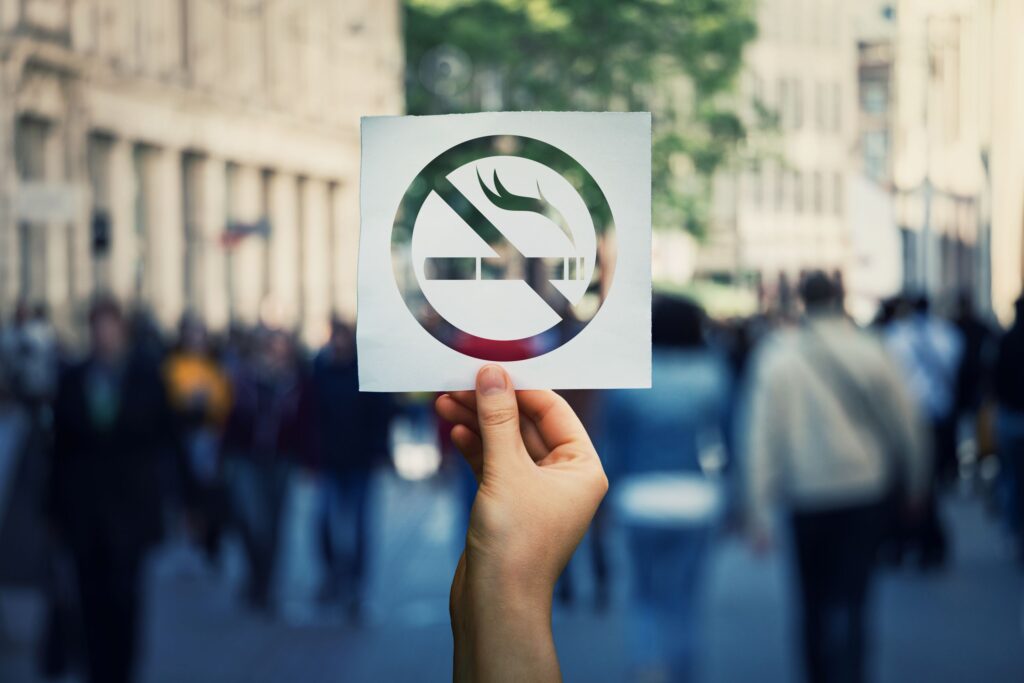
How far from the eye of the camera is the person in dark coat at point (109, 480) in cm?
788

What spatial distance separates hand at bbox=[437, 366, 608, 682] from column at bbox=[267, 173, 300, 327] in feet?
100

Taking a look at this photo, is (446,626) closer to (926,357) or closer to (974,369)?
(926,357)

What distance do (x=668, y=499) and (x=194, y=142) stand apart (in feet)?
74.9

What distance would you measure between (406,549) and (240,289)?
18.4 metres

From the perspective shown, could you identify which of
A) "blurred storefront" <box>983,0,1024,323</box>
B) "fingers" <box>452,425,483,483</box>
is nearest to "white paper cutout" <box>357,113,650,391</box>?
"fingers" <box>452,425,483,483</box>

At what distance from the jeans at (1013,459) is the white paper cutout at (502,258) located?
10.4 metres

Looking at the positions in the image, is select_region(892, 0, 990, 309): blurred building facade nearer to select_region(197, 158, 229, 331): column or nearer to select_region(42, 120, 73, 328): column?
select_region(197, 158, 229, 331): column

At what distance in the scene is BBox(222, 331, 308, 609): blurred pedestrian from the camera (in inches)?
468

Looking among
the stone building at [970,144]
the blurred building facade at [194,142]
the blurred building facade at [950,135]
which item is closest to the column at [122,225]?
the blurred building facade at [194,142]

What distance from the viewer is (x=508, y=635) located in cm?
221

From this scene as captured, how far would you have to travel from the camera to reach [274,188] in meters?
33.3

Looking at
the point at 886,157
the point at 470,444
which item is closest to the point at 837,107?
the point at 886,157

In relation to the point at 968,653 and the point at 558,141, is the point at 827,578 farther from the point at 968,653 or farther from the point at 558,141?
the point at 558,141

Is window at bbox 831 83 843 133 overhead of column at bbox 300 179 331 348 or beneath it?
overhead
